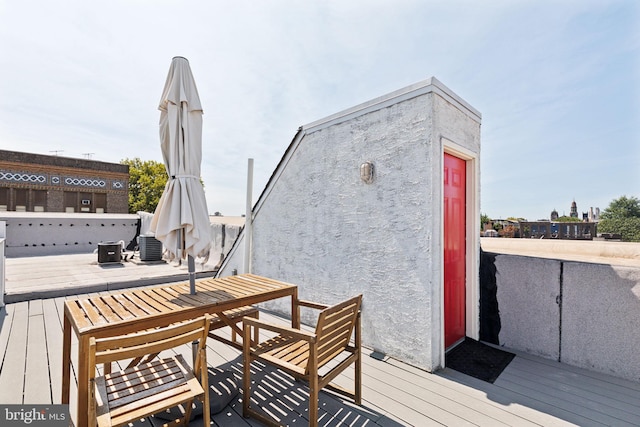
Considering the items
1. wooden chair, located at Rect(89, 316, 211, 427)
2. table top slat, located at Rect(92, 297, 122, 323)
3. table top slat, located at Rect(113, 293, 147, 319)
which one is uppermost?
table top slat, located at Rect(92, 297, 122, 323)

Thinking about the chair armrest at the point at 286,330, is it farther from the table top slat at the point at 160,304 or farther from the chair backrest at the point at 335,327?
the table top slat at the point at 160,304

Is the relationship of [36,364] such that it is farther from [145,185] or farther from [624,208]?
[624,208]

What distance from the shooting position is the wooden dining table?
1.66 metres

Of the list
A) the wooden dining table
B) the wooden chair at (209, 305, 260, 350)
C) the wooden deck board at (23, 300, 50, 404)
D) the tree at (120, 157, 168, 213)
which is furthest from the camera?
the tree at (120, 157, 168, 213)

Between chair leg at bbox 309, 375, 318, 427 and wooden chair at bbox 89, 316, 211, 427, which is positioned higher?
wooden chair at bbox 89, 316, 211, 427

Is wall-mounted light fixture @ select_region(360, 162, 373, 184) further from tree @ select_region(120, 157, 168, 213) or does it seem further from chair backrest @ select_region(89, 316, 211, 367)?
tree @ select_region(120, 157, 168, 213)

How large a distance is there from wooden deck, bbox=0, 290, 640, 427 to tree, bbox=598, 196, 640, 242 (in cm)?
6012

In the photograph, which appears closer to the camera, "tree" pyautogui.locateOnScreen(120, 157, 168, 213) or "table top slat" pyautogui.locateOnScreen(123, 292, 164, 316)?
"table top slat" pyautogui.locateOnScreen(123, 292, 164, 316)

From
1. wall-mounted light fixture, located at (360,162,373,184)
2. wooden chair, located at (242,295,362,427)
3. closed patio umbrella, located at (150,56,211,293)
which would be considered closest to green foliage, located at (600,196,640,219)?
wall-mounted light fixture, located at (360,162,373,184)

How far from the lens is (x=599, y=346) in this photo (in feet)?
9.75

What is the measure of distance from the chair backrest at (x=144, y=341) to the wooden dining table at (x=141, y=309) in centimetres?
16

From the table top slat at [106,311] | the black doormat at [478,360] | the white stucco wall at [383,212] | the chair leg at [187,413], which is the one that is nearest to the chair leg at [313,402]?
the chair leg at [187,413]

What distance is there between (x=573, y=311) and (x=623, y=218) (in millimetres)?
68255

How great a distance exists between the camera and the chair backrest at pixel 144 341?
1.44 m
